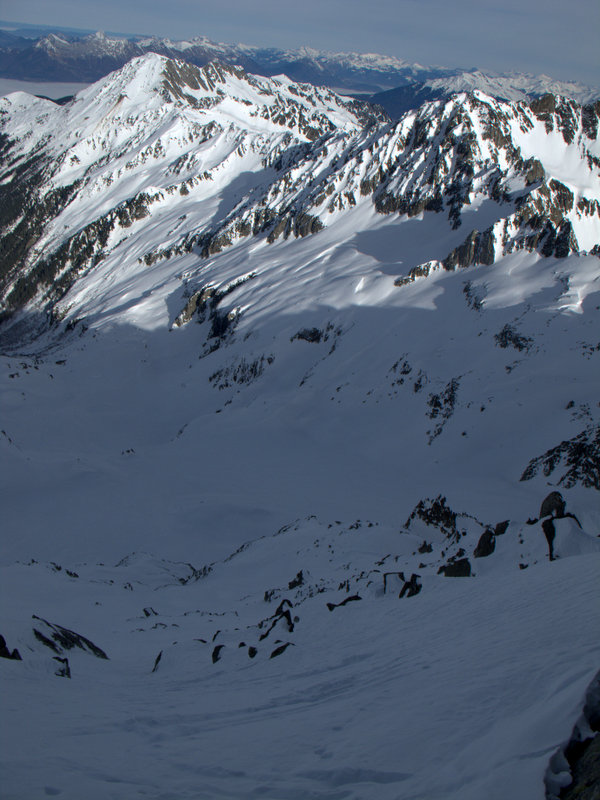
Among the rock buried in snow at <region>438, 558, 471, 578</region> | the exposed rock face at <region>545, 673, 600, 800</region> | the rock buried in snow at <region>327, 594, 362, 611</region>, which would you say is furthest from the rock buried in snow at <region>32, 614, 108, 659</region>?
the exposed rock face at <region>545, 673, 600, 800</region>

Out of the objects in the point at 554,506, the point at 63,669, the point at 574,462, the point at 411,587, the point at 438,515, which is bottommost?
the point at 63,669

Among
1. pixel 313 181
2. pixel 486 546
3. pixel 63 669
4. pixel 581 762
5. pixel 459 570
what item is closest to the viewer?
pixel 581 762

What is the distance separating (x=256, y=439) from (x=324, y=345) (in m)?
15.9

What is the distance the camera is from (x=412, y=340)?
→ 4869 cm

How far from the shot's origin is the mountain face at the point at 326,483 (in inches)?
252

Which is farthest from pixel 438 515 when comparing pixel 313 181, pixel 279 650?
pixel 313 181

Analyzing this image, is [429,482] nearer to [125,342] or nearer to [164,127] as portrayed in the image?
[125,342]

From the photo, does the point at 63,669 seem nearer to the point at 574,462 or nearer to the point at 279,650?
the point at 279,650

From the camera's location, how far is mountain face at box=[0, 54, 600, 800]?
6391mm

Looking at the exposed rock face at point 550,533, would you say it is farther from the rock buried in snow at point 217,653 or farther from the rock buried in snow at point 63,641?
the rock buried in snow at point 63,641

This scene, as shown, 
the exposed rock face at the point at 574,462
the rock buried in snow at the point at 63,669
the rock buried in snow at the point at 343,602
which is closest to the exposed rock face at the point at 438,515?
the exposed rock face at the point at 574,462

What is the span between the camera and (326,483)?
3525 centimetres

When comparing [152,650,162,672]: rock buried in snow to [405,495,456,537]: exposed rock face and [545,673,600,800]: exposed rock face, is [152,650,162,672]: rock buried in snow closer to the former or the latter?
[545,673,600,800]: exposed rock face

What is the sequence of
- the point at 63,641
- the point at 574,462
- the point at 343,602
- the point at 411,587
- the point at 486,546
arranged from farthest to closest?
the point at 574,462
the point at 486,546
the point at 343,602
the point at 411,587
the point at 63,641
